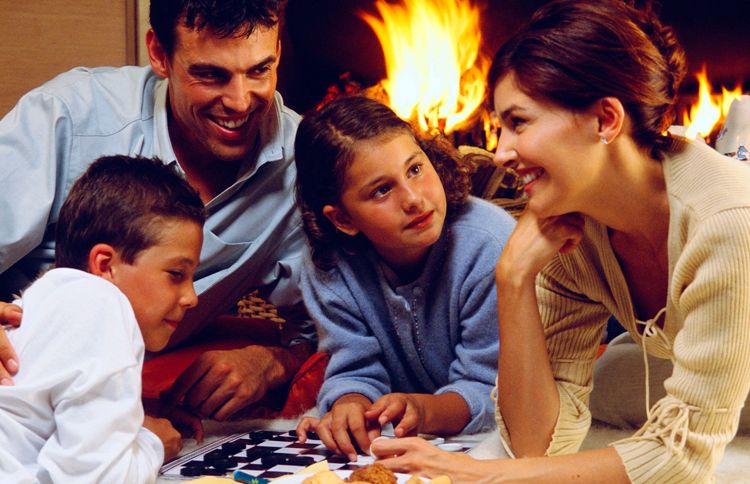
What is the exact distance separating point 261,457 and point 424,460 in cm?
28

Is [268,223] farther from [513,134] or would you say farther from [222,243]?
[513,134]

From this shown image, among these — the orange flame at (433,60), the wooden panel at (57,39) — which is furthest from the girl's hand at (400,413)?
the wooden panel at (57,39)

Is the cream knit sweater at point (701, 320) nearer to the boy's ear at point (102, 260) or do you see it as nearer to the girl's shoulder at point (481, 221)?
the girl's shoulder at point (481, 221)

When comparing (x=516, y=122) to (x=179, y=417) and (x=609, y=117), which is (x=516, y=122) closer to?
(x=609, y=117)

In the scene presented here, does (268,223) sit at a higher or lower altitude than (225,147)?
lower

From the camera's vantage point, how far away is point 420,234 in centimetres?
150

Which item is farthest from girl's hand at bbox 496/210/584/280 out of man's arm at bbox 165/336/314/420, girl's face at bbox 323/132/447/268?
man's arm at bbox 165/336/314/420

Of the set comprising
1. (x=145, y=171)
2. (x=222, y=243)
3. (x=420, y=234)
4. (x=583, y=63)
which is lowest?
(x=222, y=243)

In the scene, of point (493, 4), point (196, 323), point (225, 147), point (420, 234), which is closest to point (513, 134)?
point (420, 234)

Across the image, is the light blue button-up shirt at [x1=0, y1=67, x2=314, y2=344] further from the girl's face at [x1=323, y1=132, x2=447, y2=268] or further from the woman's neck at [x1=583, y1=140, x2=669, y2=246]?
the woman's neck at [x1=583, y1=140, x2=669, y2=246]

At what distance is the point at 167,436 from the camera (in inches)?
52.4

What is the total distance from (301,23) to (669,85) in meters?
1.71

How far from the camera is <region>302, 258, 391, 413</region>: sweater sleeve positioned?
1.56 m

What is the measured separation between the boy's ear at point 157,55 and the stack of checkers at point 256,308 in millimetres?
850
